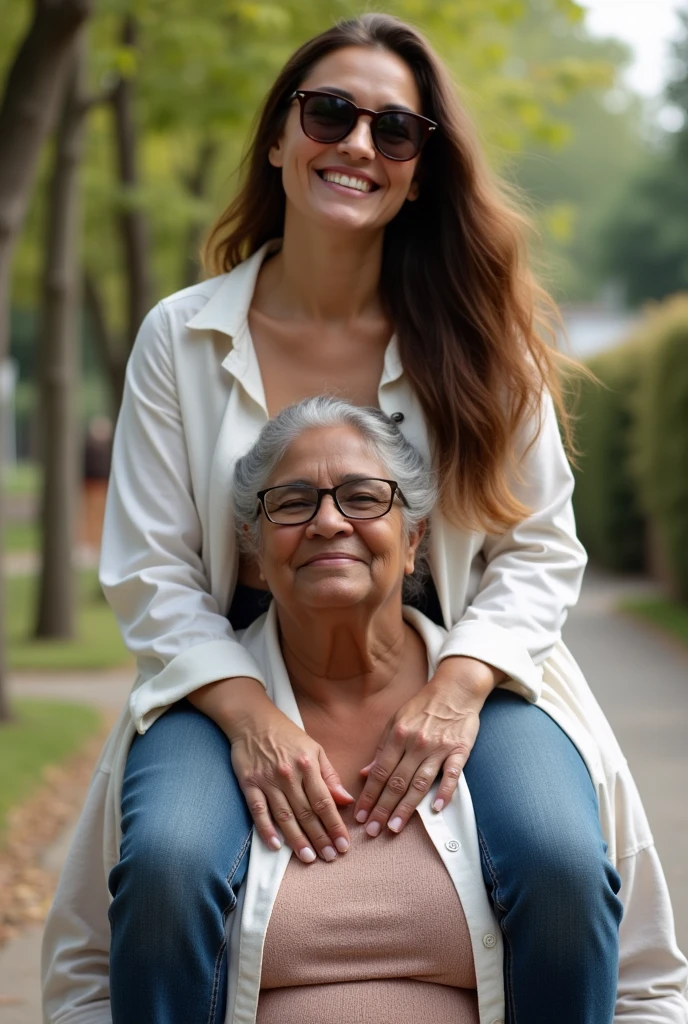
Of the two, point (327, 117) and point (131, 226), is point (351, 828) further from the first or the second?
point (131, 226)

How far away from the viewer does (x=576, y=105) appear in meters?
77.3

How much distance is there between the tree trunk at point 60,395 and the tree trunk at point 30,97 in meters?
4.32

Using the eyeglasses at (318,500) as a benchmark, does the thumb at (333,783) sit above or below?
below

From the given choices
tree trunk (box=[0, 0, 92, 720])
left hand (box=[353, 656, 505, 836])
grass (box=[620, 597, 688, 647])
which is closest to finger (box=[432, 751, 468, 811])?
left hand (box=[353, 656, 505, 836])

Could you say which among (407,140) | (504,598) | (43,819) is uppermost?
(407,140)

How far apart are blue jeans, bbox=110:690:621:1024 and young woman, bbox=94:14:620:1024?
2cm

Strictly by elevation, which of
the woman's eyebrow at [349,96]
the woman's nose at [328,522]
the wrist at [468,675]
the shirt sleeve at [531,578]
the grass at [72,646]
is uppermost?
the woman's eyebrow at [349,96]

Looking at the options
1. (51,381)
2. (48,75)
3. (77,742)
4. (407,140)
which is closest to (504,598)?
(407,140)

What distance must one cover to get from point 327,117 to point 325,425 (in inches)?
28.5

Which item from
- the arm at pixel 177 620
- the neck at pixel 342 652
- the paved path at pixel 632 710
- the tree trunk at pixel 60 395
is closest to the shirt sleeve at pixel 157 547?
the arm at pixel 177 620

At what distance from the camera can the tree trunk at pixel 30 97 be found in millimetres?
5961

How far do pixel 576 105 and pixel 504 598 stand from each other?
7842 cm

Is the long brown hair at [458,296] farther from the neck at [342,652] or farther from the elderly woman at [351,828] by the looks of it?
the neck at [342,652]

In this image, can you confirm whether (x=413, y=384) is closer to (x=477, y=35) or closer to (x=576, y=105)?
(x=477, y=35)
